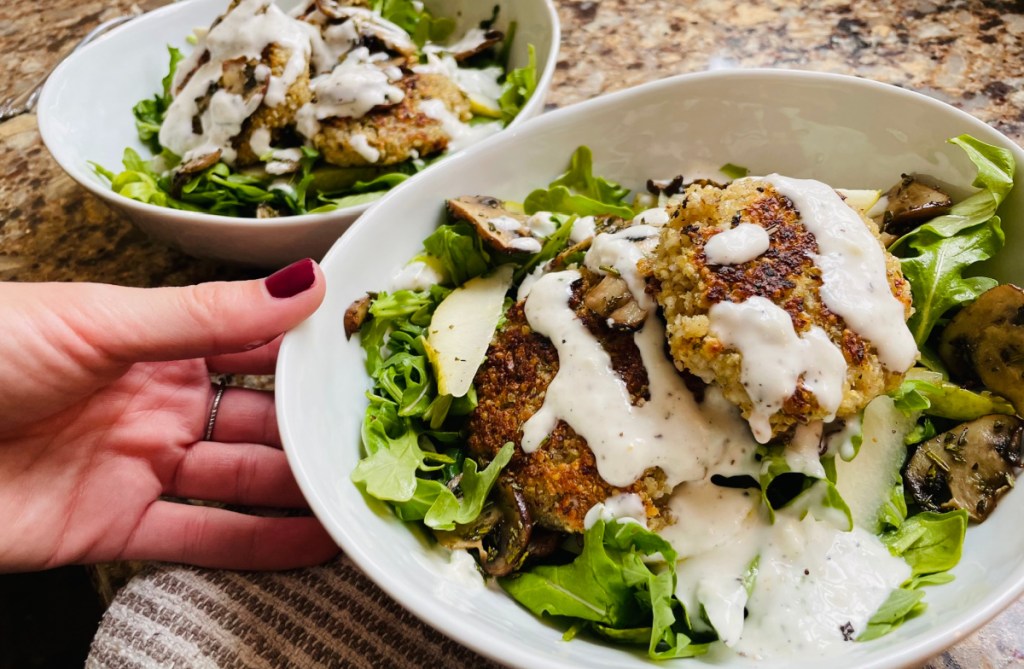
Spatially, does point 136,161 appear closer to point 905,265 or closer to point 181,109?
point 181,109

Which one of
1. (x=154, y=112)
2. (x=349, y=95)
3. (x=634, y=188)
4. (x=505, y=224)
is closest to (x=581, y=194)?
(x=634, y=188)

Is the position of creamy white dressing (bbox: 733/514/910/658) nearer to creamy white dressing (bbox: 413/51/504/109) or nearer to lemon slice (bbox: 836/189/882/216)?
lemon slice (bbox: 836/189/882/216)

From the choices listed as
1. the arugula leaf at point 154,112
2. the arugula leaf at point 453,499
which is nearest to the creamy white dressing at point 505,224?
the arugula leaf at point 453,499

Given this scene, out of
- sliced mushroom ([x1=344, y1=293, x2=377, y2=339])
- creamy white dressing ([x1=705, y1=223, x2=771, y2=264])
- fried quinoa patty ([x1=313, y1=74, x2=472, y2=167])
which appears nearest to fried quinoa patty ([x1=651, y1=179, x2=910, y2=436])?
creamy white dressing ([x1=705, y1=223, x2=771, y2=264])

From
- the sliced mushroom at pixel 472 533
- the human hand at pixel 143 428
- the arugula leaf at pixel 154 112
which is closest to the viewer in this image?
the sliced mushroom at pixel 472 533

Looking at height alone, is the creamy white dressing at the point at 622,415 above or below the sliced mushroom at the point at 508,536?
above

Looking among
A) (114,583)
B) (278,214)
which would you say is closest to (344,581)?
(114,583)

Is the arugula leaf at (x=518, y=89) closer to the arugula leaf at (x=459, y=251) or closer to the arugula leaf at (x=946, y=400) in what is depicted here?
the arugula leaf at (x=459, y=251)
